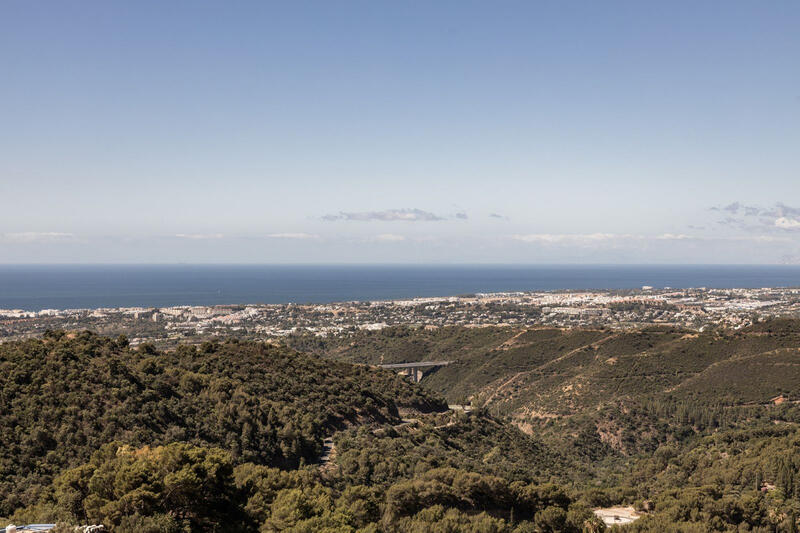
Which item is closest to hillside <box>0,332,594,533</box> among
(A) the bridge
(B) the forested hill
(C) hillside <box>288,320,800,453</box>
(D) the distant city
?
(B) the forested hill

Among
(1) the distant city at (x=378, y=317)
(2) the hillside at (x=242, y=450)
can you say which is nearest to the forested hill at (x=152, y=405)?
(2) the hillside at (x=242, y=450)

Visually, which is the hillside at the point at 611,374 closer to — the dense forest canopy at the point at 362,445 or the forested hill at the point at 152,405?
the dense forest canopy at the point at 362,445

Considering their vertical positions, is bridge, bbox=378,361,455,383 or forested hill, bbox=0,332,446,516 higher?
forested hill, bbox=0,332,446,516

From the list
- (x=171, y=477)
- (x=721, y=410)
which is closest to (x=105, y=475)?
(x=171, y=477)

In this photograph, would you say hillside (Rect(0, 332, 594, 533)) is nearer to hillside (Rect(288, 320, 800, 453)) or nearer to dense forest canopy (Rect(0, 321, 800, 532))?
dense forest canopy (Rect(0, 321, 800, 532))

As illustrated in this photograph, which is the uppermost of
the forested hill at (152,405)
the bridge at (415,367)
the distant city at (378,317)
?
the forested hill at (152,405)

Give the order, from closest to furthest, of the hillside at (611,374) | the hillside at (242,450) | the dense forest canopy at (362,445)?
the hillside at (242,450) → the dense forest canopy at (362,445) → the hillside at (611,374)

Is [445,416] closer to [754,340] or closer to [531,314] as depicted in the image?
[754,340]
